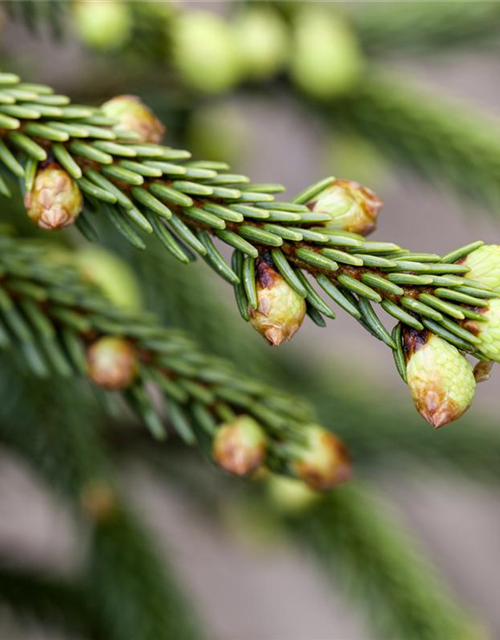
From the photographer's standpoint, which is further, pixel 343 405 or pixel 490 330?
pixel 343 405

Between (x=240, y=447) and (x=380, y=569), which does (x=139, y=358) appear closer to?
(x=240, y=447)

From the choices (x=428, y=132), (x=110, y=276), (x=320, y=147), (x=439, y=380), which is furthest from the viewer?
(x=320, y=147)

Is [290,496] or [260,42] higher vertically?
[260,42]

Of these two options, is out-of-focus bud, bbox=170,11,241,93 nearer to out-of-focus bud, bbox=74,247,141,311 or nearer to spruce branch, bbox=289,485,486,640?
out-of-focus bud, bbox=74,247,141,311

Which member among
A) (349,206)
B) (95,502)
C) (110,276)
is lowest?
(95,502)

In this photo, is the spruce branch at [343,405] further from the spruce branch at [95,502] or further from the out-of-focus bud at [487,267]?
the out-of-focus bud at [487,267]

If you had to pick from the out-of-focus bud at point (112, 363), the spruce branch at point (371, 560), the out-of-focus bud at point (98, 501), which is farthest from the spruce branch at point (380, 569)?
the out-of-focus bud at point (112, 363)

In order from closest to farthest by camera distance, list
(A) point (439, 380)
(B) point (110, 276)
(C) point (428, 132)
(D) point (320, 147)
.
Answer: (A) point (439, 380), (B) point (110, 276), (C) point (428, 132), (D) point (320, 147)

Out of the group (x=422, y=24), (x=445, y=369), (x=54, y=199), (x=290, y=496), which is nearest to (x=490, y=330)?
(x=445, y=369)

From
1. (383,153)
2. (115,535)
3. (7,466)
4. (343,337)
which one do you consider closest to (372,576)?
(115,535)
